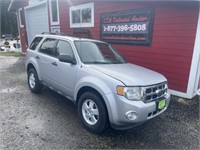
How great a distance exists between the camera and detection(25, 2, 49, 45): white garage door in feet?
35.7

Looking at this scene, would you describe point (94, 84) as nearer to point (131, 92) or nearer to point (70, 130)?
point (131, 92)

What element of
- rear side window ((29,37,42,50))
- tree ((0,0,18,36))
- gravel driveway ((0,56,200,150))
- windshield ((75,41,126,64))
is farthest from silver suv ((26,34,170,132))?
tree ((0,0,18,36))

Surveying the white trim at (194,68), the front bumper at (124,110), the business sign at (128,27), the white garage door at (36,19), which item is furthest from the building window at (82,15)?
the front bumper at (124,110)

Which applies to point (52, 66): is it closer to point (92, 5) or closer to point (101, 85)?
point (101, 85)

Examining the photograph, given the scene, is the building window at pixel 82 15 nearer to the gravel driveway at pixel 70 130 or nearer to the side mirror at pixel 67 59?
the gravel driveway at pixel 70 130

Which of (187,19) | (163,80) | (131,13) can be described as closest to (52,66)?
(163,80)

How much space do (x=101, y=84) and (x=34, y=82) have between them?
2.92m

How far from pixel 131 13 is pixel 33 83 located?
157 inches

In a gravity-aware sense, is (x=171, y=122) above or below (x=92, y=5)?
below

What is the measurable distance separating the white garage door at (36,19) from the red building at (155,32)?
319 centimetres

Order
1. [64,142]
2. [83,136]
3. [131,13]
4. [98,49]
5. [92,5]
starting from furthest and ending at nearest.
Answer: [92,5] → [131,13] → [98,49] → [83,136] → [64,142]

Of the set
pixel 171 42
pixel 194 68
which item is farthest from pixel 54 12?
pixel 194 68

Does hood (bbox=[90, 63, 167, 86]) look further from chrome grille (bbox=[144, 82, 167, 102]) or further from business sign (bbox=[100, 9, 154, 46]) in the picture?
business sign (bbox=[100, 9, 154, 46])

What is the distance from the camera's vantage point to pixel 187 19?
16.1 feet
